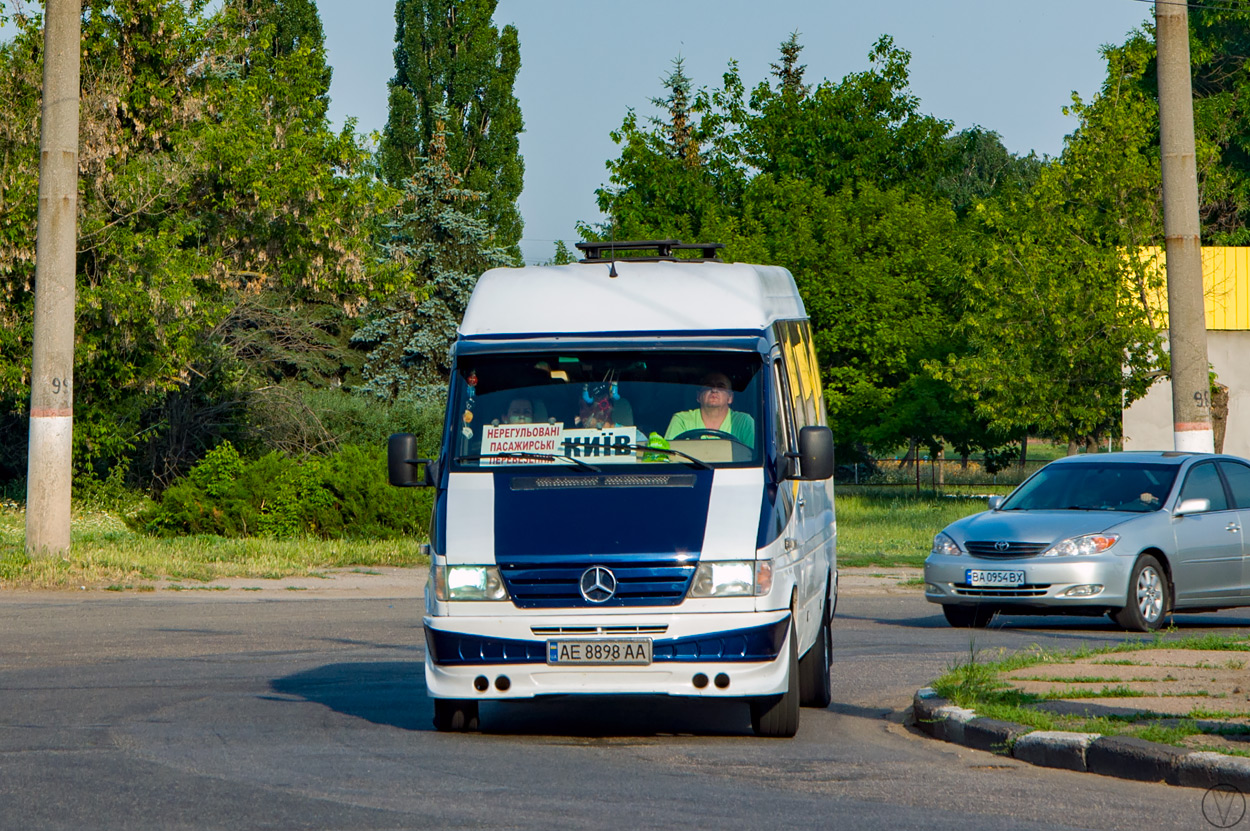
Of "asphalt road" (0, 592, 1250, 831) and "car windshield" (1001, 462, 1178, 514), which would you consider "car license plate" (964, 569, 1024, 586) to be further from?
"car windshield" (1001, 462, 1178, 514)

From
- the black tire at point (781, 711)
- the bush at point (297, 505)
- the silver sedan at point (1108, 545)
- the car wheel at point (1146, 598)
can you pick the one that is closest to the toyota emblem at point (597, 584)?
the black tire at point (781, 711)

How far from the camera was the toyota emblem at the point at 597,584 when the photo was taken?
8008 millimetres

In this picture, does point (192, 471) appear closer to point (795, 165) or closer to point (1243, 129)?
point (795, 165)

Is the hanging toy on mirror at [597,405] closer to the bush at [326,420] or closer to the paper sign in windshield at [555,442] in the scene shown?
the paper sign in windshield at [555,442]

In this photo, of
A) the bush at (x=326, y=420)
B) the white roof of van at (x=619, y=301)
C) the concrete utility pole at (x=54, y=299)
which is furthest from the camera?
the bush at (x=326, y=420)

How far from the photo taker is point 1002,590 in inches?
554

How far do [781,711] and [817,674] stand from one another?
1260 millimetres

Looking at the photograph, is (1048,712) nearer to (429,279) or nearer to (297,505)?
(297,505)

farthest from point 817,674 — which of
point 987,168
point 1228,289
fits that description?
point 987,168

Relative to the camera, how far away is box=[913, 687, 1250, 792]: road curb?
702 centimetres

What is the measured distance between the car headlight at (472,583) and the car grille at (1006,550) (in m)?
7.31

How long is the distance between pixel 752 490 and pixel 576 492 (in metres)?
0.95

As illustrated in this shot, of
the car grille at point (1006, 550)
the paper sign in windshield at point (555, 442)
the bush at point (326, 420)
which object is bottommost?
the car grille at point (1006, 550)

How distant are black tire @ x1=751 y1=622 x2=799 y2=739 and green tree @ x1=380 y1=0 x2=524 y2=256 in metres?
50.4
